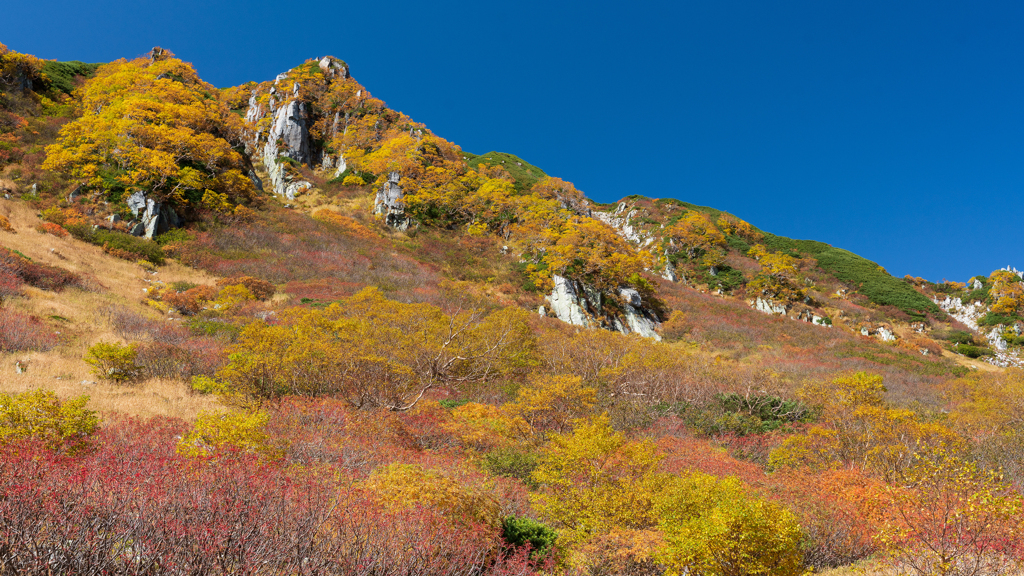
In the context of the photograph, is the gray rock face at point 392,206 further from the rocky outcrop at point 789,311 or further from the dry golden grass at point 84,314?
the rocky outcrop at point 789,311

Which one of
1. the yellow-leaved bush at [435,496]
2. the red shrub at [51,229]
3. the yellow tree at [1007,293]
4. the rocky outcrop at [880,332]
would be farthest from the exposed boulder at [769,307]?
the red shrub at [51,229]

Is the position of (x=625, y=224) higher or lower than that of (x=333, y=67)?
lower

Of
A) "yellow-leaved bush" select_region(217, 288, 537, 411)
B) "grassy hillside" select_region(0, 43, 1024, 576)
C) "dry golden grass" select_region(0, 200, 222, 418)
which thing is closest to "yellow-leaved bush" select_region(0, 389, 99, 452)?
"grassy hillside" select_region(0, 43, 1024, 576)

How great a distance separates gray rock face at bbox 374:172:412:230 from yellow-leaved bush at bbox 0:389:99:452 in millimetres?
33969

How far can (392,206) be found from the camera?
129ft

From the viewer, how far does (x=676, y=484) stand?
6348mm

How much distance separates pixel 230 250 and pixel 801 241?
65723mm

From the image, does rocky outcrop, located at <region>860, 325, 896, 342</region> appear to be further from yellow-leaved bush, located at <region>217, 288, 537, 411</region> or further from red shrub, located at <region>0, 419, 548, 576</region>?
red shrub, located at <region>0, 419, 548, 576</region>

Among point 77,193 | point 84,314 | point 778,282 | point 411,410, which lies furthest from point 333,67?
point 778,282

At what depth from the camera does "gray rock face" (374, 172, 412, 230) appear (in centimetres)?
3869

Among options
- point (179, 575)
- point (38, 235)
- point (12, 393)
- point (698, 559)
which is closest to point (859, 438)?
point (698, 559)

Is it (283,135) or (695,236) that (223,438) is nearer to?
(283,135)

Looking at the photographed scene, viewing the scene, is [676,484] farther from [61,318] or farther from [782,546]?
[61,318]

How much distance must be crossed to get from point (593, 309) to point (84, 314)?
25.1 meters
